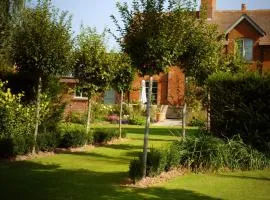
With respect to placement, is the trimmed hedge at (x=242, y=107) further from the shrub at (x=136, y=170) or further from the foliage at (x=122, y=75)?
the shrub at (x=136, y=170)

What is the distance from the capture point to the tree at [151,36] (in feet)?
38.6

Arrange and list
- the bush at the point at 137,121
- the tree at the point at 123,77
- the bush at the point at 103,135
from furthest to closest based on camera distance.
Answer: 1. the bush at the point at 137,121
2. the tree at the point at 123,77
3. the bush at the point at 103,135

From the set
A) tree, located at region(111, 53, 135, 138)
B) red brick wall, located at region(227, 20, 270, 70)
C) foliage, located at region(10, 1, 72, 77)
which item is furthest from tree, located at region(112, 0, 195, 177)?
red brick wall, located at region(227, 20, 270, 70)

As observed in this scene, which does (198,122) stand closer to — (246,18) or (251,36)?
(251,36)

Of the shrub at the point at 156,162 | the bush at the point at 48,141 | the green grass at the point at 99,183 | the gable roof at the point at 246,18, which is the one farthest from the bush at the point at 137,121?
the shrub at the point at 156,162

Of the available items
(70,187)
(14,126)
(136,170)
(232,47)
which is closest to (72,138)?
(14,126)

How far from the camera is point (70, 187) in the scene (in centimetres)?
1119

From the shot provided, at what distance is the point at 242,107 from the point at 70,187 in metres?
8.07

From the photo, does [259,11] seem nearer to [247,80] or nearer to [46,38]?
[247,80]

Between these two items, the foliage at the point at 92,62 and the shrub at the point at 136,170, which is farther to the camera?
the foliage at the point at 92,62

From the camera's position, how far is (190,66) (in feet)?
57.5

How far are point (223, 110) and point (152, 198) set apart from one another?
7.66 metres

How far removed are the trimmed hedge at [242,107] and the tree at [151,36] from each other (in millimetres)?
5250

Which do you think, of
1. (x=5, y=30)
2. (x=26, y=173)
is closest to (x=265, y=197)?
(x=26, y=173)
